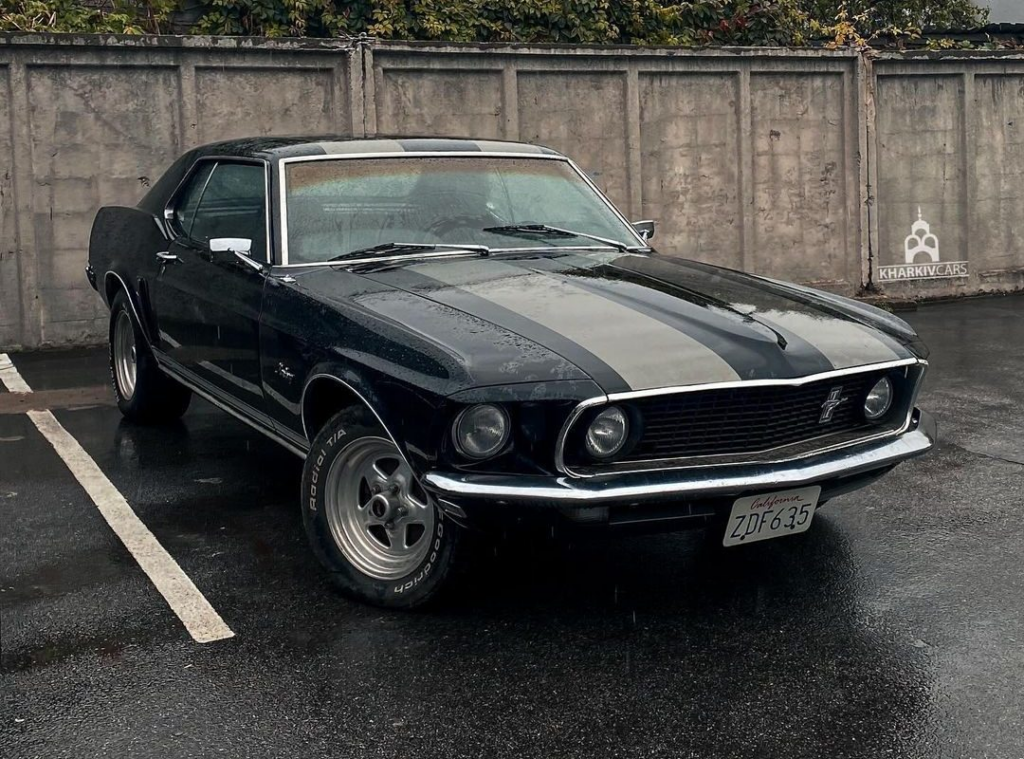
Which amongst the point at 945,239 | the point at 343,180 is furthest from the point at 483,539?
the point at 945,239

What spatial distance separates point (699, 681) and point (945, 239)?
9.99m

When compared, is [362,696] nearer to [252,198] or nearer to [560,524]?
[560,524]

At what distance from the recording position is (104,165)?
962 cm

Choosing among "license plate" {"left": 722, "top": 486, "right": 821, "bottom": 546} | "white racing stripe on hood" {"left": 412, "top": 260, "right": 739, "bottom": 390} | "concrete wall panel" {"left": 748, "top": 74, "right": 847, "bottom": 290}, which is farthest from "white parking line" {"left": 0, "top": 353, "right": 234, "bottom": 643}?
"concrete wall panel" {"left": 748, "top": 74, "right": 847, "bottom": 290}

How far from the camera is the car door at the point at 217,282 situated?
4.88 metres

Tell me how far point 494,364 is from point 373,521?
790 mm

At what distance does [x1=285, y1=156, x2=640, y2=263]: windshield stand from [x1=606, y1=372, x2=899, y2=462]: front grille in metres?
1.51

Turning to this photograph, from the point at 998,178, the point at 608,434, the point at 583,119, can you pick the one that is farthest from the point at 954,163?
the point at 608,434

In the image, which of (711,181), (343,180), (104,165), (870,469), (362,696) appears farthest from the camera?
(711,181)

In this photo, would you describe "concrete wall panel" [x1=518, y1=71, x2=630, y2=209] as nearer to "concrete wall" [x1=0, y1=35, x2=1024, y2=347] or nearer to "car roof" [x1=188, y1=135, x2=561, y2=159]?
"concrete wall" [x1=0, y1=35, x2=1024, y2=347]

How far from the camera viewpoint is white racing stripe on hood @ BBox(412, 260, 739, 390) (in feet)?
12.0

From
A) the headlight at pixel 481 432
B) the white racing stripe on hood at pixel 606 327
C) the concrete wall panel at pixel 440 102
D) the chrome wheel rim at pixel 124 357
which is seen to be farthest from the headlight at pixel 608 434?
the concrete wall panel at pixel 440 102

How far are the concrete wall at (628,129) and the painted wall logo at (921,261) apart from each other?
46mm

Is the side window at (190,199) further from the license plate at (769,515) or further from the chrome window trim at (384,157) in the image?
the license plate at (769,515)
